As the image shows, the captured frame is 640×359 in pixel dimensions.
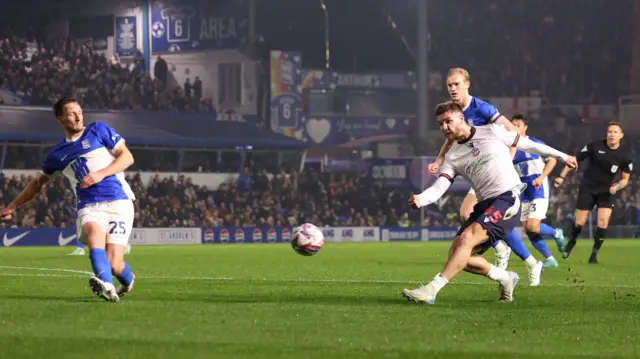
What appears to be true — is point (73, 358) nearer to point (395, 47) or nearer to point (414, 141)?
point (414, 141)

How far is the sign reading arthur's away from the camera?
51.8 metres

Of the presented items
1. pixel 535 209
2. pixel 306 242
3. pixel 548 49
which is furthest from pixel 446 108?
pixel 548 49

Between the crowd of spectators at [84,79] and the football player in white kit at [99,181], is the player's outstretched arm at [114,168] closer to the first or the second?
the football player in white kit at [99,181]

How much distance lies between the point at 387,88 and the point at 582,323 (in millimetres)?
51573

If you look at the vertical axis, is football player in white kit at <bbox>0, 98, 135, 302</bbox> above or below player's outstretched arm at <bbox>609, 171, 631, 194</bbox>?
above

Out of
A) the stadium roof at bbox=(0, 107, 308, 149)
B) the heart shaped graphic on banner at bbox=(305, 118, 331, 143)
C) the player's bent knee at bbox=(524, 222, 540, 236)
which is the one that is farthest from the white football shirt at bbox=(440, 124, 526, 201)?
the heart shaped graphic on banner at bbox=(305, 118, 331, 143)

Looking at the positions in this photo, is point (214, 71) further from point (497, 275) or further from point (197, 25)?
point (497, 275)

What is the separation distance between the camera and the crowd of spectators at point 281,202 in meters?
40.4

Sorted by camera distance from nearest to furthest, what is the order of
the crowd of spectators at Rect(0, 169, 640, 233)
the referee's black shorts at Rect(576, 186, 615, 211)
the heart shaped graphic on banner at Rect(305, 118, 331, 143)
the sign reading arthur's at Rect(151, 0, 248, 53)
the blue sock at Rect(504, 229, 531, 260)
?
1. the blue sock at Rect(504, 229, 531, 260)
2. the referee's black shorts at Rect(576, 186, 615, 211)
3. the crowd of spectators at Rect(0, 169, 640, 233)
4. the sign reading arthur's at Rect(151, 0, 248, 53)
5. the heart shaped graphic on banner at Rect(305, 118, 331, 143)

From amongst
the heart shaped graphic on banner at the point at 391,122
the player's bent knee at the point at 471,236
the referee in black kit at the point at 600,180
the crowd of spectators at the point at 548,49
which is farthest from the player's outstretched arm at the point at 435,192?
the crowd of spectators at the point at 548,49

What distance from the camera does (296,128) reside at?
2147 inches

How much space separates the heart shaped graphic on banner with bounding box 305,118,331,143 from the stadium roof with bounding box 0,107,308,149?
6341mm

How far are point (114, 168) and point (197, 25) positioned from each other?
42.3 metres

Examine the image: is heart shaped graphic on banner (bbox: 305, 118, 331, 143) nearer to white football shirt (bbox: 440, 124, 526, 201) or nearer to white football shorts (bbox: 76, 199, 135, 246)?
white football shirt (bbox: 440, 124, 526, 201)
